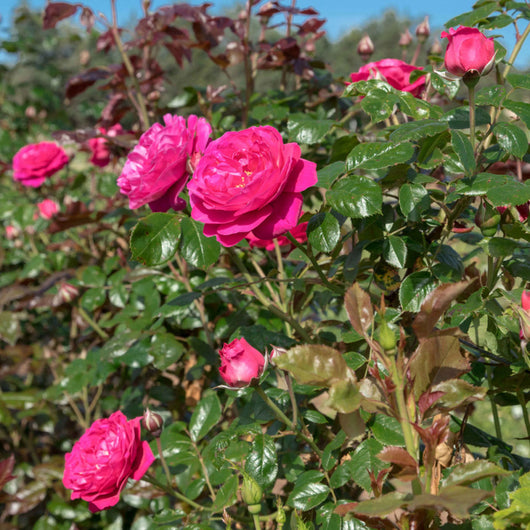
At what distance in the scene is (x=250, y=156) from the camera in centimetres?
59

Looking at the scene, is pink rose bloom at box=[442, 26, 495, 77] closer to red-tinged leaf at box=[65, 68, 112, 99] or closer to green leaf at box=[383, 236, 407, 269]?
green leaf at box=[383, 236, 407, 269]

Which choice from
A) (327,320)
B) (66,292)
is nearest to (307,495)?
(327,320)

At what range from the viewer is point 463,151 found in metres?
0.57

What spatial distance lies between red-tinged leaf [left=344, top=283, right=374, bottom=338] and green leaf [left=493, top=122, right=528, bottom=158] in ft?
0.90

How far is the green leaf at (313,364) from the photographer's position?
38cm

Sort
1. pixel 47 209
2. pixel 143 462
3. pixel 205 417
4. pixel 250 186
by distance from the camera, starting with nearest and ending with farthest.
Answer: pixel 250 186, pixel 143 462, pixel 205 417, pixel 47 209

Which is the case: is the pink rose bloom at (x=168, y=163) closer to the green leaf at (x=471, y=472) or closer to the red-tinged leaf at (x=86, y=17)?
the green leaf at (x=471, y=472)

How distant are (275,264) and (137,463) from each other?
0.55 meters

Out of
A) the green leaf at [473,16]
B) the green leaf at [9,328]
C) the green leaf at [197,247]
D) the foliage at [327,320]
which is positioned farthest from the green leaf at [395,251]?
the green leaf at [9,328]

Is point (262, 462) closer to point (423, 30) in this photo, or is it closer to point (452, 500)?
point (452, 500)

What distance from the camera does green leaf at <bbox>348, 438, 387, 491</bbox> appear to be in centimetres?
57

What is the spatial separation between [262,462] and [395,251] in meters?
0.30

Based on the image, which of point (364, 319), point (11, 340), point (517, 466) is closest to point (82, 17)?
point (11, 340)

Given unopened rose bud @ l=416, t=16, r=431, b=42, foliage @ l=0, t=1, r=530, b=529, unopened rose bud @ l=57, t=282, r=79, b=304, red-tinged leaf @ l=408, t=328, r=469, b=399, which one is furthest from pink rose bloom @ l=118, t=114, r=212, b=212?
unopened rose bud @ l=416, t=16, r=431, b=42
